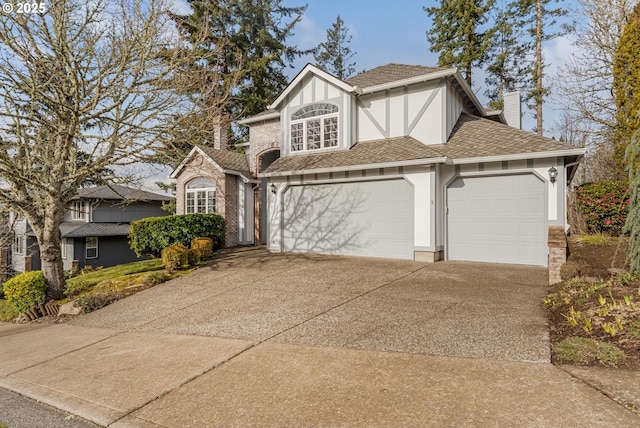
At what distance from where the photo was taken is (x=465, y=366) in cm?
379

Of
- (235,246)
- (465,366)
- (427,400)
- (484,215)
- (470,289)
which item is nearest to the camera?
(427,400)

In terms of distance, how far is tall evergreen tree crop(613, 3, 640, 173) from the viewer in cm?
1276

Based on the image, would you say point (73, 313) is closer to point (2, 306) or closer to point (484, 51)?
point (2, 306)

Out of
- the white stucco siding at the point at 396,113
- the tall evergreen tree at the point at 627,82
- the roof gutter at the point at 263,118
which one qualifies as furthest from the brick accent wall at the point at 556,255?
the roof gutter at the point at 263,118

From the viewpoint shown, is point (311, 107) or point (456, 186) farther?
point (311, 107)

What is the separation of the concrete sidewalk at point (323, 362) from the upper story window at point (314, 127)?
694 centimetres

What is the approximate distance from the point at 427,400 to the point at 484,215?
8276 mm

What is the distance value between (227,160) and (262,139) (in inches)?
76.8

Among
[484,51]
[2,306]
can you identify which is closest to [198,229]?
[2,306]

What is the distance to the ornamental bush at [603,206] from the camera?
11641 mm

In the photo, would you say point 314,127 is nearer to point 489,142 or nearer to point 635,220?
point 489,142

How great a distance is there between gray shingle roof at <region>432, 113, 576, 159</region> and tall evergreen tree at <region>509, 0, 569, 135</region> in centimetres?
1437

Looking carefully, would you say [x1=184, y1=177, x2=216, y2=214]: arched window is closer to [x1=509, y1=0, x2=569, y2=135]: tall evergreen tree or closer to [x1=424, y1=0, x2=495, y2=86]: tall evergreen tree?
[x1=424, y1=0, x2=495, y2=86]: tall evergreen tree

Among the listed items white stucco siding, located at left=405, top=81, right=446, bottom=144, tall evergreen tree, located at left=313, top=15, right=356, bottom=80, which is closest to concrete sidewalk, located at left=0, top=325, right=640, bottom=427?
white stucco siding, located at left=405, top=81, right=446, bottom=144
